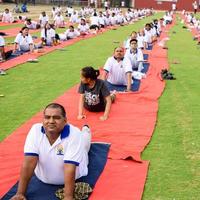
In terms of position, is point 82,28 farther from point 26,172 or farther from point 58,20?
point 26,172

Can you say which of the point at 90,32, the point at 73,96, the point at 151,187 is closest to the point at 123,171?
the point at 151,187

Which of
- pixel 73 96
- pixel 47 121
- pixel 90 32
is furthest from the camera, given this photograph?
pixel 90 32

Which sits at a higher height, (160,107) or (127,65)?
(127,65)

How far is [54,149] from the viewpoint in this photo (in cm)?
398

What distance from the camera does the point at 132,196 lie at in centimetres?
434

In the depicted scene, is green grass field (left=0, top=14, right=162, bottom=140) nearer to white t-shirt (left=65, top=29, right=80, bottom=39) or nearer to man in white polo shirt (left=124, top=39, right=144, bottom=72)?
man in white polo shirt (left=124, top=39, right=144, bottom=72)

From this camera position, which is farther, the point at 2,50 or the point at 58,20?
the point at 58,20

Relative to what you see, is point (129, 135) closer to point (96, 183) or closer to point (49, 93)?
point (96, 183)

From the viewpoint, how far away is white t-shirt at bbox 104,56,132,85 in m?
8.48

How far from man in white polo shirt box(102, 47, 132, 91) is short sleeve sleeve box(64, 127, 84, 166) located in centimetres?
454

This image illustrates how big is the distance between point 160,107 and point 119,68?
4.43 ft

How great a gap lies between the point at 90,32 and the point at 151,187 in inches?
722

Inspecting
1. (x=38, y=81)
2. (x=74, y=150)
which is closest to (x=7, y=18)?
(x=38, y=81)

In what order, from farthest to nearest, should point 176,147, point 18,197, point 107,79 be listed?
point 107,79 → point 176,147 → point 18,197
